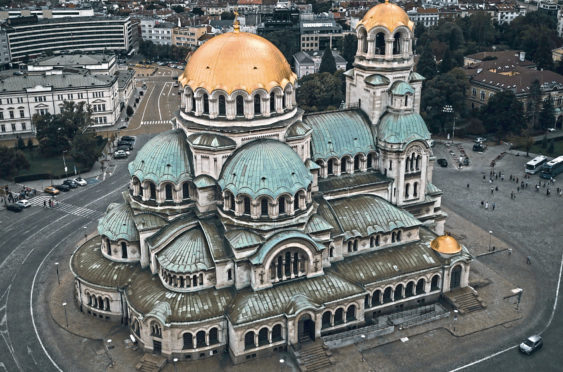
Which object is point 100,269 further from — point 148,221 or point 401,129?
point 401,129

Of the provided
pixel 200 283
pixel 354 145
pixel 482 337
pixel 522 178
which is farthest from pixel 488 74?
pixel 200 283

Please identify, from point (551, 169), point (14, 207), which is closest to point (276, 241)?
point (14, 207)

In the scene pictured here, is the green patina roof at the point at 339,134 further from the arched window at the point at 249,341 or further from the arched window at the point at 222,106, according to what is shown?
the arched window at the point at 249,341

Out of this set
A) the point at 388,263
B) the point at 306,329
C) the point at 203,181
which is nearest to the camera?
the point at 306,329

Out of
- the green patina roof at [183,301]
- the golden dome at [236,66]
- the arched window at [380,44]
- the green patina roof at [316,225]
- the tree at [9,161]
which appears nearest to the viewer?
the green patina roof at [183,301]

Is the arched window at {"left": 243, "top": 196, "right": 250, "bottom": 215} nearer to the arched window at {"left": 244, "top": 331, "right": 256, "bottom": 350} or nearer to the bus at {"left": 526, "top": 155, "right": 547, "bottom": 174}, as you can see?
the arched window at {"left": 244, "top": 331, "right": 256, "bottom": 350}

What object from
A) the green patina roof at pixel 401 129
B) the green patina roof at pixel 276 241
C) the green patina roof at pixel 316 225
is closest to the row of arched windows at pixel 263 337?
the green patina roof at pixel 276 241
